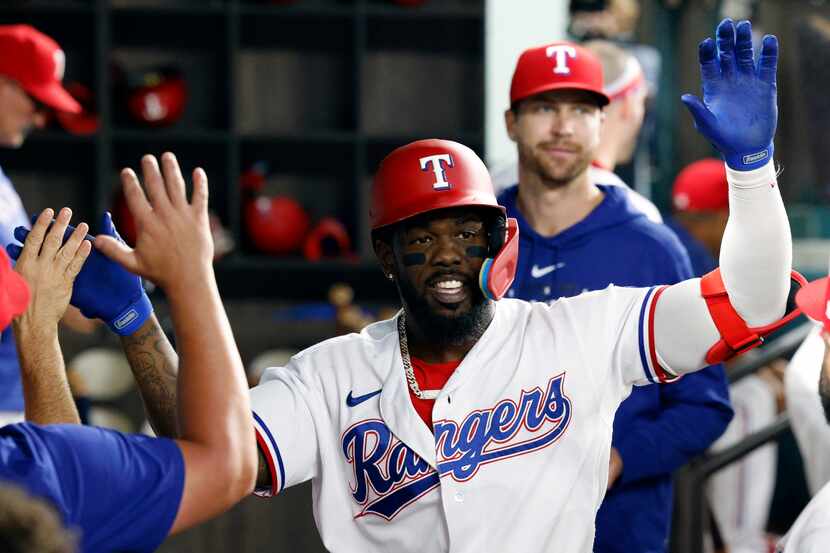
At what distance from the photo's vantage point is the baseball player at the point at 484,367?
2.26 metres

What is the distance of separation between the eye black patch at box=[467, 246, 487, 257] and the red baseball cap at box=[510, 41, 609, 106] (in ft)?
2.70

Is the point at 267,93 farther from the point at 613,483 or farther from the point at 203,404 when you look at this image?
the point at 203,404

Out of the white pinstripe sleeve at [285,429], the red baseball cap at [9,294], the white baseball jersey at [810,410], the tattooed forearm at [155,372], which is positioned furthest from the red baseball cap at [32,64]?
the red baseball cap at [9,294]

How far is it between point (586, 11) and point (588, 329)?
15.4 ft

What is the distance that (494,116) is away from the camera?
21.7 ft

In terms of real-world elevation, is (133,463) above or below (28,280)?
below

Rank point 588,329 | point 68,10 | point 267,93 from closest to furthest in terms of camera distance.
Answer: point 588,329
point 68,10
point 267,93

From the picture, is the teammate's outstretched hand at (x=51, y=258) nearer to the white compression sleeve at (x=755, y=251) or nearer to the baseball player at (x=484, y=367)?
the baseball player at (x=484, y=367)

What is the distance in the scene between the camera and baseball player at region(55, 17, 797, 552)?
226cm

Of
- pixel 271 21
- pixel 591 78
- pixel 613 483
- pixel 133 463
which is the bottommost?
pixel 613 483

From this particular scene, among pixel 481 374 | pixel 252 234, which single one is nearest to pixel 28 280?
pixel 481 374

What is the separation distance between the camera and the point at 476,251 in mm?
2566

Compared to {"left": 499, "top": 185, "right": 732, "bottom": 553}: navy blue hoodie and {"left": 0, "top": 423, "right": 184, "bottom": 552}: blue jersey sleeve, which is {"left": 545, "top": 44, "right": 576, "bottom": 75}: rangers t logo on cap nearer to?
{"left": 499, "top": 185, "right": 732, "bottom": 553}: navy blue hoodie

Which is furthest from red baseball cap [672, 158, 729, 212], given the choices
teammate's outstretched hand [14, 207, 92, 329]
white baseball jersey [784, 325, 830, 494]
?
teammate's outstretched hand [14, 207, 92, 329]
